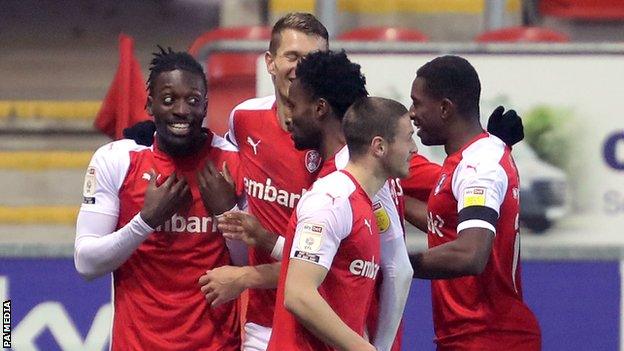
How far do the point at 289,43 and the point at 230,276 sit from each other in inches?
31.7

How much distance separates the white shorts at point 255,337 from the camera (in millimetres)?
4375

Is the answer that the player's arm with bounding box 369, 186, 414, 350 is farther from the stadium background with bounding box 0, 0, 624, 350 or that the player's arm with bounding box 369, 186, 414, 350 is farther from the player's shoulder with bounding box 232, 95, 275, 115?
the stadium background with bounding box 0, 0, 624, 350

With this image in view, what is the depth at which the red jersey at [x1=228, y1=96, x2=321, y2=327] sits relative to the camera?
14.3ft

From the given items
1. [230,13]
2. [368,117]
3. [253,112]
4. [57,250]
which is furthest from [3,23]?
[368,117]

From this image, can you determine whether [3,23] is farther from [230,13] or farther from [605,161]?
[605,161]

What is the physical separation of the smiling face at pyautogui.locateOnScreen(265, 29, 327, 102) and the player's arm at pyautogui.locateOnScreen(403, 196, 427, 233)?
0.74 m

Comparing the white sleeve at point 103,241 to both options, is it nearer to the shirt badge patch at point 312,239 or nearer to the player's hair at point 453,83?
the shirt badge patch at point 312,239

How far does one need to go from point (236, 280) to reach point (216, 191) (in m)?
0.31

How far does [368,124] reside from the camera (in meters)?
3.69

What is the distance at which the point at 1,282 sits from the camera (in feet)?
20.2

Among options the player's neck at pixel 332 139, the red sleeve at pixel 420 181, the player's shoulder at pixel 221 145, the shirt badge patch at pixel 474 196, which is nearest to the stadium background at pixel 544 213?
the red sleeve at pixel 420 181

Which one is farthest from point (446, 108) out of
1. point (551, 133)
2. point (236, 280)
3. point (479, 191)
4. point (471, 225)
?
point (551, 133)

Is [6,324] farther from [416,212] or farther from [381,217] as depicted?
[381,217]

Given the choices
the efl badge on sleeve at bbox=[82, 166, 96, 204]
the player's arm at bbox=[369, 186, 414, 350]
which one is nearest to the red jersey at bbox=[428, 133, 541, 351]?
the player's arm at bbox=[369, 186, 414, 350]
